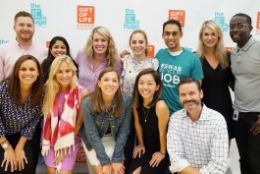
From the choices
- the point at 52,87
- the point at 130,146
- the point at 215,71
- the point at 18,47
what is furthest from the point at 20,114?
the point at 215,71

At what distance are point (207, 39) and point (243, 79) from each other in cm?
44

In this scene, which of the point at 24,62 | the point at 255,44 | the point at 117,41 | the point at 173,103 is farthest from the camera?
the point at 117,41

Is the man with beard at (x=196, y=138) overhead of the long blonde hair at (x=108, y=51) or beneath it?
beneath

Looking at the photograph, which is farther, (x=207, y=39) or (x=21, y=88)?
(x=207, y=39)

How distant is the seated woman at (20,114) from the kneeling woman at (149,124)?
0.75 meters

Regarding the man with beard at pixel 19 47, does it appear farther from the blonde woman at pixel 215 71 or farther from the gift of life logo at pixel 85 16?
the blonde woman at pixel 215 71

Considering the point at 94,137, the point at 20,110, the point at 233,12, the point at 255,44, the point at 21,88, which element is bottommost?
the point at 94,137

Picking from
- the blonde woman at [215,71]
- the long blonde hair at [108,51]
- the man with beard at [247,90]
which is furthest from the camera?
the long blonde hair at [108,51]

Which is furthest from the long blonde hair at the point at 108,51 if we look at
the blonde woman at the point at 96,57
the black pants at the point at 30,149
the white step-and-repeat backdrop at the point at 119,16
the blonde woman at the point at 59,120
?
the black pants at the point at 30,149

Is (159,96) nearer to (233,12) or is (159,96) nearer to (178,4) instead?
(178,4)

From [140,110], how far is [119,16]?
3.77ft

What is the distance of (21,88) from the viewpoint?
2.26 m

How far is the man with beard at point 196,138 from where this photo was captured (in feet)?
6.57

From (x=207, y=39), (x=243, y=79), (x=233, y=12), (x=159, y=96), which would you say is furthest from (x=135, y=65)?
(x=233, y=12)
